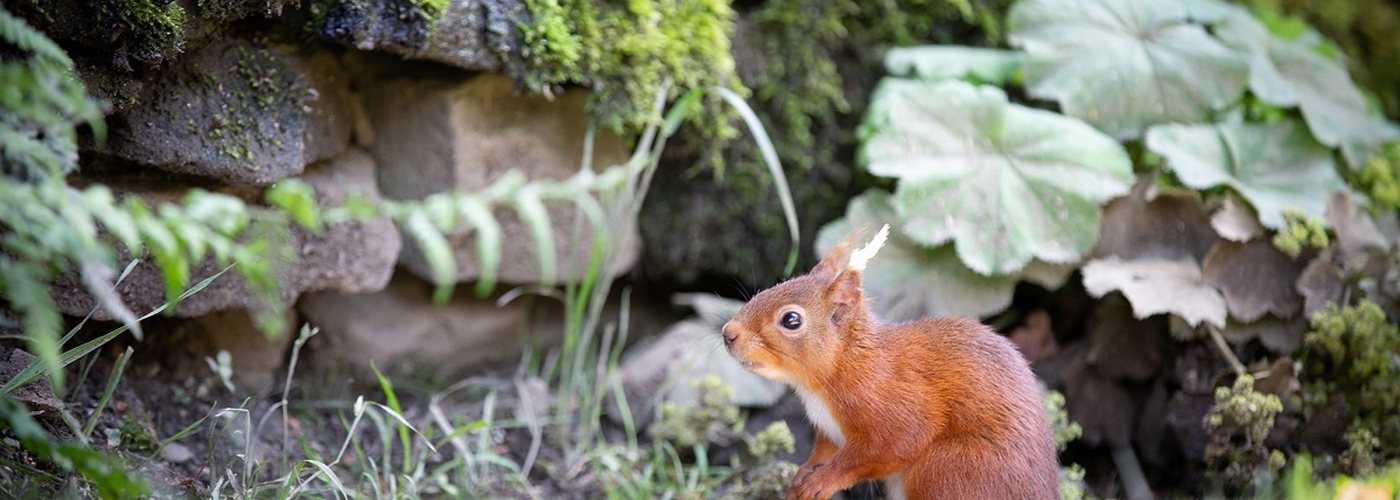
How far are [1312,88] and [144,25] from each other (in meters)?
4.11

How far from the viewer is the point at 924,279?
12.8 ft

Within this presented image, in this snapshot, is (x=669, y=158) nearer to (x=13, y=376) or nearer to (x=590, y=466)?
(x=590, y=466)

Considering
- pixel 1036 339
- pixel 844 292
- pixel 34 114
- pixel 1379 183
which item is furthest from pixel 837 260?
pixel 1379 183

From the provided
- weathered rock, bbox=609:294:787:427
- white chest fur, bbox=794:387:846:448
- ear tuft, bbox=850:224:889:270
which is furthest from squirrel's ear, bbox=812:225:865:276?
weathered rock, bbox=609:294:787:427

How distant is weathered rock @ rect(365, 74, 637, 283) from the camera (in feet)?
12.4

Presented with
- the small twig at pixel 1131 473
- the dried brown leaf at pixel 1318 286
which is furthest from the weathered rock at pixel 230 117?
the dried brown leaf at pixel 1318 286

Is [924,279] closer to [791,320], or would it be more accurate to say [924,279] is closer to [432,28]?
[791,320]

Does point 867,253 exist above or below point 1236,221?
above

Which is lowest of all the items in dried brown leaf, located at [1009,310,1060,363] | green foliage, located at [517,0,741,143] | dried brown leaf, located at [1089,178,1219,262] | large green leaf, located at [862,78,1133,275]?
dried brown leaf, located at [1009,310,1060,363]

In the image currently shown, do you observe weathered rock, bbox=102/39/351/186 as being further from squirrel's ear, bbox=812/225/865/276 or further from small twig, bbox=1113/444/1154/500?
small twig, bbox=1113/444/1154/500

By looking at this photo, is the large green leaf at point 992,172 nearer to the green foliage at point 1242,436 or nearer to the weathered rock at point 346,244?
the green foliage at point 1242,436

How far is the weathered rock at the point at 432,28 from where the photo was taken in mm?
3141

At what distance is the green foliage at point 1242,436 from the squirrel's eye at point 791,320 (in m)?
1.41

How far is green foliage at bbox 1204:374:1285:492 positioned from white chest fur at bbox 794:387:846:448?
1.24m
